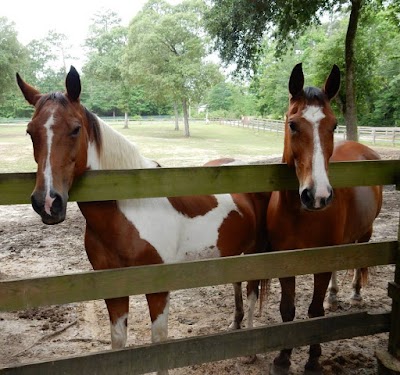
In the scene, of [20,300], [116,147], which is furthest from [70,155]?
[20,300]

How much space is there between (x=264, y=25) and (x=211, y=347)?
10858 mm

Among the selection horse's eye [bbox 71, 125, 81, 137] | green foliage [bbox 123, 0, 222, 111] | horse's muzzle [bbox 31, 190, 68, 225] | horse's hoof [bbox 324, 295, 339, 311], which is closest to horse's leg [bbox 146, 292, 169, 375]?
horse's muzzle [bbox 31, 190, 68, 225]

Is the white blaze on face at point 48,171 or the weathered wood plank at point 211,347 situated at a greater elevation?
the white blaze on face at point 48,171

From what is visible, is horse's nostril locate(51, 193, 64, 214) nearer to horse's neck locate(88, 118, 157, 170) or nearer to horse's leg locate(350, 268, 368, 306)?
horse's neck locate(88, 118, 157, 170)

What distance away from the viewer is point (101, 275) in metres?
1.92

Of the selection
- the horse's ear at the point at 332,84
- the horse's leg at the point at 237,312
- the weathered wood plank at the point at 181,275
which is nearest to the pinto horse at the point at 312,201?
the horse's ear at the point at 332,84

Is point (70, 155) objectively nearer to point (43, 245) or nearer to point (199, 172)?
point (199, 172)

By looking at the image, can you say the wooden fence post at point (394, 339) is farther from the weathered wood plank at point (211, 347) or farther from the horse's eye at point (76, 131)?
the horse's eye at point (76, 131)

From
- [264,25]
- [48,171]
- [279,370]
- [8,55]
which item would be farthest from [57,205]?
[8,55]

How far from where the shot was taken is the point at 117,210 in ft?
7.57

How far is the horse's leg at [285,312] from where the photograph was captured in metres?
2.88

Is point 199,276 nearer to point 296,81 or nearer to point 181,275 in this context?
point 181,275

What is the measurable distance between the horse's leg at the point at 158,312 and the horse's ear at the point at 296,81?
1641mm

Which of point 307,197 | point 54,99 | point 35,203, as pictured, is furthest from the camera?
point 307,197
